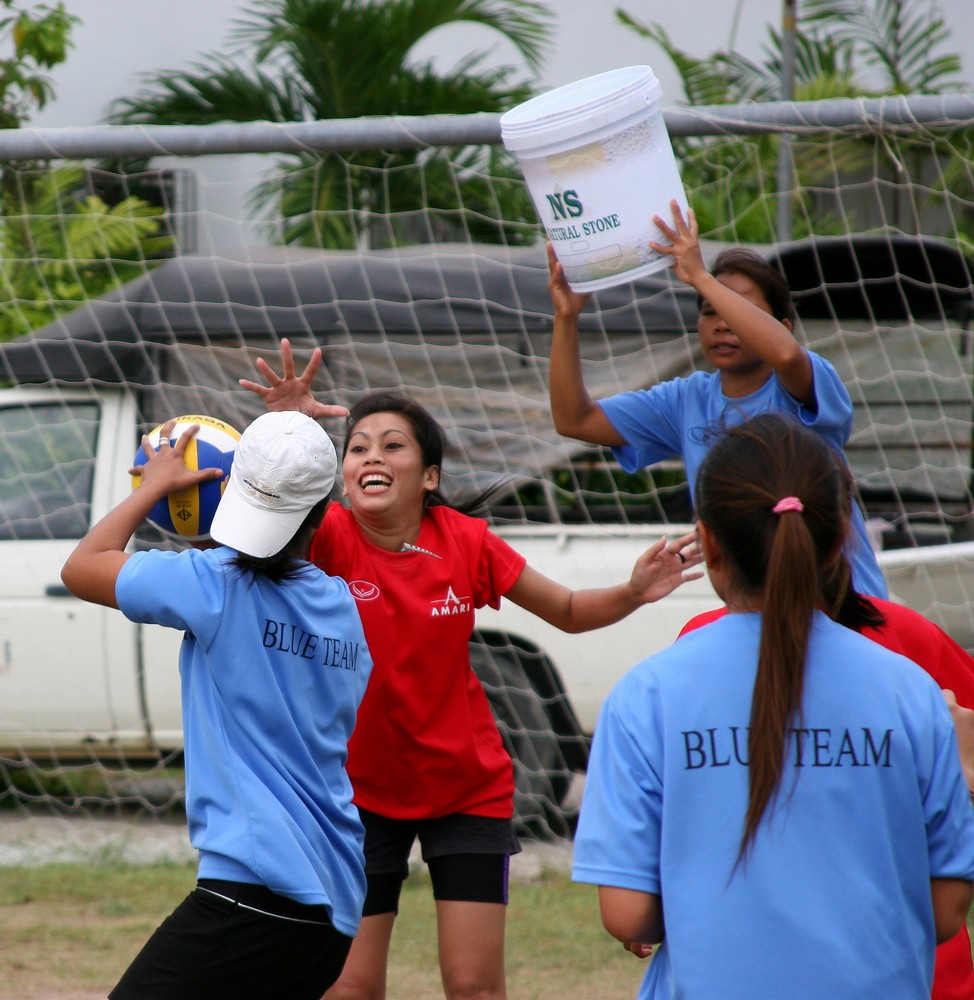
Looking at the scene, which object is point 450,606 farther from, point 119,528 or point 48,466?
point 48,466

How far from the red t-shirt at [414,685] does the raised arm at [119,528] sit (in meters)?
0.51

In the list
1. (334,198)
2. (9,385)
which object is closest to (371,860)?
(9,385)

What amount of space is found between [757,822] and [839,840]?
0.38ft

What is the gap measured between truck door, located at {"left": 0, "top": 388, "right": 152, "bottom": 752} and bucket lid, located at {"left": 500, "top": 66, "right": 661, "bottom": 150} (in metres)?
3.40

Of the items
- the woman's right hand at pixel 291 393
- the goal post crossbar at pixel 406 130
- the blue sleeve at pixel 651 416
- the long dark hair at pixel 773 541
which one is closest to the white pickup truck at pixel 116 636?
the goal post crossbar at pixel 406 130

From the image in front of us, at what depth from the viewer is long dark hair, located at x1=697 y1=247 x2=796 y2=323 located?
3182mm

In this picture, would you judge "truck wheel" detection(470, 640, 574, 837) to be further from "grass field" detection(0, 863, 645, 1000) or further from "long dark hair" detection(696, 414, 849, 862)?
"long dark hair" detection(696, 414, 849, 862)

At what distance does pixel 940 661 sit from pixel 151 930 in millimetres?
3278

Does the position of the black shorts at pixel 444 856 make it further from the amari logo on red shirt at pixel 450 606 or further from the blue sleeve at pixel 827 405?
the blue sleeve at pixel 827 405

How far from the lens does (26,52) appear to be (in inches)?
356

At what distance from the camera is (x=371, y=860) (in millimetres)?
3092

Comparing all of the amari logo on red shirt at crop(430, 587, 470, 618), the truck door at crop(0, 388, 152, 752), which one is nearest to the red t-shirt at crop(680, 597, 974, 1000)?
the amari logo on red shirt at crop(430, 587, 470, 618)

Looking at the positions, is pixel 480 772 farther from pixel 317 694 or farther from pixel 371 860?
pixel 317 694

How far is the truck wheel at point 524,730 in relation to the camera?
5785mm
